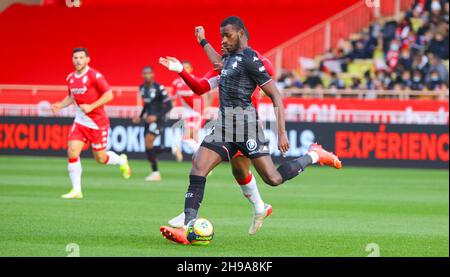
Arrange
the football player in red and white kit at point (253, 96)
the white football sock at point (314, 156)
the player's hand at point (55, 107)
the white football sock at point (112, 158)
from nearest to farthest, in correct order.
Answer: the football player in red and white kit at point (253, 96), the white football sock at point (314, 156), the player's hand at point (55, 107), the white football sock at point (112, 158)

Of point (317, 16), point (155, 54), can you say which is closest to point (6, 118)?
point (155, 54)

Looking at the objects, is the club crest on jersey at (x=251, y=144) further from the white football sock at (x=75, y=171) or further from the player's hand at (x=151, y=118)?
the player's hand at (x=151, y=118)

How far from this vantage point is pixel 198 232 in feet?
36.7

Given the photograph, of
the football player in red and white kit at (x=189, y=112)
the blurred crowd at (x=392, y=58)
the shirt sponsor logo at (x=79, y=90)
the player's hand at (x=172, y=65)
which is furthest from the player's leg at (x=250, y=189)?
the blurred crowd at (x=392, y=58)

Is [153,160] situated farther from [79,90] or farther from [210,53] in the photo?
[210,53]

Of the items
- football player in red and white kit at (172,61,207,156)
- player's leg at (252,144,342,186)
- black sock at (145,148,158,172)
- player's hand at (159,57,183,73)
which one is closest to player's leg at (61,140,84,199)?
black sock at (145,148,158,172)

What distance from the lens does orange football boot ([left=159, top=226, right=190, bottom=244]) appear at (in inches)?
446

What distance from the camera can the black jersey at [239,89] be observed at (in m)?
11.5

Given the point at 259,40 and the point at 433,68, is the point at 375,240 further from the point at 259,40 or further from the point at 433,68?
the point at 259,40

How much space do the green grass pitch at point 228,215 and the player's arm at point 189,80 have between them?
174 centimetres

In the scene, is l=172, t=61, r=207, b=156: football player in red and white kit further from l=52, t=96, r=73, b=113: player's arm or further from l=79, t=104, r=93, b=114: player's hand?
l=79, t=104, r=93, b=114: player's hand

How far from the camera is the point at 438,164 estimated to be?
28766mm

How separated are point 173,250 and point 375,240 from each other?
276cm

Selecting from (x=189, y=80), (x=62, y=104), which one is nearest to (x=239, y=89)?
(x=189, y=80)
